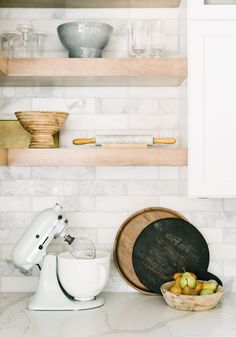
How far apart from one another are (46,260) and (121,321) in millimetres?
448

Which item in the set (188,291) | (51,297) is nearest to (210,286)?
(188,291)

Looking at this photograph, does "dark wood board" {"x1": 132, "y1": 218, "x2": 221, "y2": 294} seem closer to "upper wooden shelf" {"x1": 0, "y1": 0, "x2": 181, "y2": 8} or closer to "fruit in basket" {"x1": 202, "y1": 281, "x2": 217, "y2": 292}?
"fruit in basket" {"x1": 202, "y1": 281, "x2": 217, "y2": 292}

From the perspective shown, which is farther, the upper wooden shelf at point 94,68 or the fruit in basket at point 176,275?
the fruit in basket at point 176,275

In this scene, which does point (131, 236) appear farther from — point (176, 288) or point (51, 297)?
point (51, 297)

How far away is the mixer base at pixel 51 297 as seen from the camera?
2258 mm

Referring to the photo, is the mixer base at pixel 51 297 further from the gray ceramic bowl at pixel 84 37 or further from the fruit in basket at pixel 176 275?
the gray ceramic bowl at pixel 84 37

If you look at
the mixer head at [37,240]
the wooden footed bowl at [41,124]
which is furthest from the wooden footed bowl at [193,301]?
the wooden footed bowl at [41,124]

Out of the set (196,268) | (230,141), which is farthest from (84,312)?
(230,141)

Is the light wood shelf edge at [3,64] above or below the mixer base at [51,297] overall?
above

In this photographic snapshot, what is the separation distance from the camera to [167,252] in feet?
8.26

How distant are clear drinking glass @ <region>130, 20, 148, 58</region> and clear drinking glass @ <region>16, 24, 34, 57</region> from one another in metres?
0.47

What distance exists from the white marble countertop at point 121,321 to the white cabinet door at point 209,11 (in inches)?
50.3

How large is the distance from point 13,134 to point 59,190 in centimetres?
36

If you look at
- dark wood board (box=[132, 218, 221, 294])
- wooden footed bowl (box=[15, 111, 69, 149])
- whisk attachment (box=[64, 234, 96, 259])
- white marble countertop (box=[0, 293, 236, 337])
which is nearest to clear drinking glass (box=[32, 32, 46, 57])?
wooden footed bowl (box=[15, 111, 69, 149])
